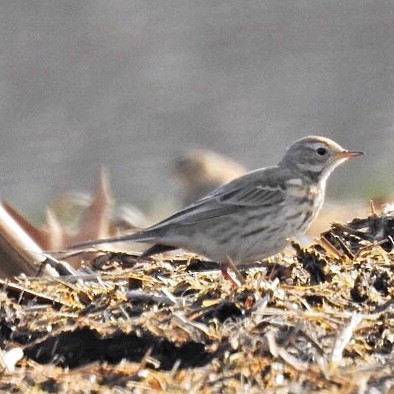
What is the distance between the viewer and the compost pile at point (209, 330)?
5.70 meters

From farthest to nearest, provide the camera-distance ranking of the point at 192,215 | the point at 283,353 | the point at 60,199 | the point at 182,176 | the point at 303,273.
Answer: the point at 182,176
the point at 60,199
the point at 192,215
the point at 303,273
the point at 283,353

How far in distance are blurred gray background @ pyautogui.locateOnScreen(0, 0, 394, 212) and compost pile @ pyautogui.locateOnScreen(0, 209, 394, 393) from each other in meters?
8.57

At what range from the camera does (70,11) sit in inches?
882

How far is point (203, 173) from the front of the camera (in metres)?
15.3

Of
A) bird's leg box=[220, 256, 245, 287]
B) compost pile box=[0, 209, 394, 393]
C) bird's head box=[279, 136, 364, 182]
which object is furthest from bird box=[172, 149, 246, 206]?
compost pile box=[0, 209, 394, 393]

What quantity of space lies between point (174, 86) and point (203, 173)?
4.61 m

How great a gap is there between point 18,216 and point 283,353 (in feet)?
12.4

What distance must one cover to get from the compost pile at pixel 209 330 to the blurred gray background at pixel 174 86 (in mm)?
8569

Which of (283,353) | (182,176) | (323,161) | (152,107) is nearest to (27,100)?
(152,107)

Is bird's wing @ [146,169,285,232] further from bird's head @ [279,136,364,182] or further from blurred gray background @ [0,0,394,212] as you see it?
blurred gray background @ [0,0,394,212]

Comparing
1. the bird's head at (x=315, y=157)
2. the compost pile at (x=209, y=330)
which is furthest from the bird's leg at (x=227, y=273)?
the bird's head at (x=315, y=157)

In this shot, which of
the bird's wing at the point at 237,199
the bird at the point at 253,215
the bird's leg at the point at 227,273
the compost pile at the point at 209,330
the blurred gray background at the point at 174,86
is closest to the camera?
the compost pile at the point at 209,330

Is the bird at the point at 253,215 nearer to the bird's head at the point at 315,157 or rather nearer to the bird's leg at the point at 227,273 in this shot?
the bird's head at the point at 315,157

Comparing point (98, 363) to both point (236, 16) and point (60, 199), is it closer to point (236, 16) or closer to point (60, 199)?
point (60, 199)
